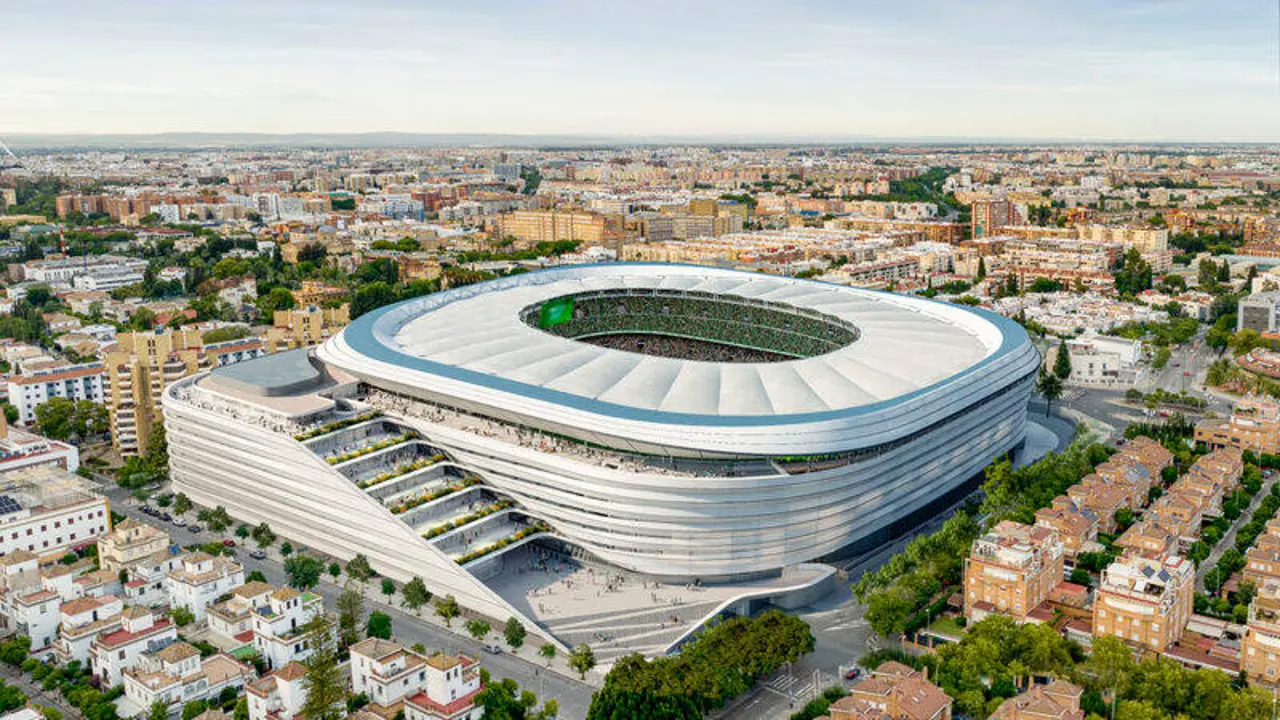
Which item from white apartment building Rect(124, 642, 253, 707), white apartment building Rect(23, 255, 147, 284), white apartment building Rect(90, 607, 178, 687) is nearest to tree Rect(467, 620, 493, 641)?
white apartment building Rect(124, 642, 253, 707)

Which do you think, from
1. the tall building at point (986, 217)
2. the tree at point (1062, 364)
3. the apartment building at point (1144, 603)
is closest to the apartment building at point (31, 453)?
the apartment building at point (1144, 603)

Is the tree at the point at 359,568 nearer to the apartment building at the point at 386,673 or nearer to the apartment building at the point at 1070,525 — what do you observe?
the apartment building at the point at 386,673

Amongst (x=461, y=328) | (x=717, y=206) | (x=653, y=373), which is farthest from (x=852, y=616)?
(x=717, y=206)

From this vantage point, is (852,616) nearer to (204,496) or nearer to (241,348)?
(204,496)

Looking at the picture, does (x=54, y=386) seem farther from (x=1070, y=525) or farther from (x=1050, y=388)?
(x=1050, y=388)

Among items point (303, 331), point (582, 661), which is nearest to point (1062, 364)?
point (582, 661)
